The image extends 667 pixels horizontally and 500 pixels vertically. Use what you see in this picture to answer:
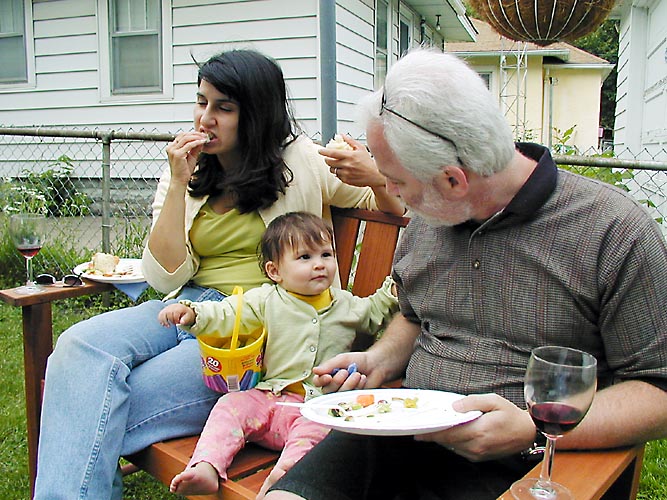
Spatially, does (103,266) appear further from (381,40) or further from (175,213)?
(381,40)

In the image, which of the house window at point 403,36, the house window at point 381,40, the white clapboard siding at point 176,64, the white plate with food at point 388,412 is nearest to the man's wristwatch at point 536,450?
the white plate with food at point 388,412

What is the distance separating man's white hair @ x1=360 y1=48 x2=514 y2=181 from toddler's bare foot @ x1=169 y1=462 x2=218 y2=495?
0.90 meters

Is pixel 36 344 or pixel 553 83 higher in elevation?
pixel 553 83

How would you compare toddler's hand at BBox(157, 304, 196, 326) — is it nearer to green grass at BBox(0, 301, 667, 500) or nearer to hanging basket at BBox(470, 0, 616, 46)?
green grass at BBox(0, 301, 667, 500)

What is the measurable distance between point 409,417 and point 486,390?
271 mm

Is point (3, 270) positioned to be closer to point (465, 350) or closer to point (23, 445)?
point (23, 445)

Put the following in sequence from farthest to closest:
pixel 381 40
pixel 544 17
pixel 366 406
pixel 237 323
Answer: pixel 381 40
pixel 544 17
pixel 237 323
pixel 366 406

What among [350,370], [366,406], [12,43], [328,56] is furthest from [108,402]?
[12,43]

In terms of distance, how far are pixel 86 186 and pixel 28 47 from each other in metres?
1.85

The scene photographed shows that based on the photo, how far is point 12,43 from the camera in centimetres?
820

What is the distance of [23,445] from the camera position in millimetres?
3104

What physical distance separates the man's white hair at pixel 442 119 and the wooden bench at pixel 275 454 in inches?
25.4

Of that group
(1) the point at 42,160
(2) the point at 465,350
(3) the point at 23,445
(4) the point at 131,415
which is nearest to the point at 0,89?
(1) the point at 42,160

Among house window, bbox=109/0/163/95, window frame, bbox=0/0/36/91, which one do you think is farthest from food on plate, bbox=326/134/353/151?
window frame, bbox=0/0/36/91
